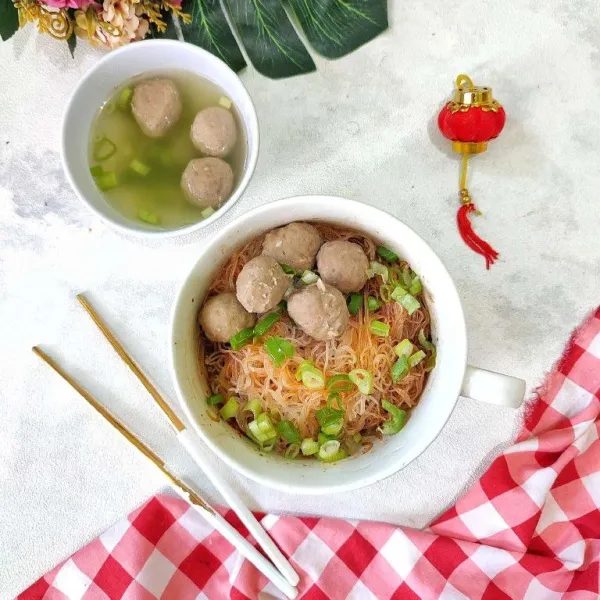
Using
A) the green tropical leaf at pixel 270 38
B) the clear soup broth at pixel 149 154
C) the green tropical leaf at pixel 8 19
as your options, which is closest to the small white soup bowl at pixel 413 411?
the clear soup broth at pixel 149 154

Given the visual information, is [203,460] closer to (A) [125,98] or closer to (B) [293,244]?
(B) [293,244]

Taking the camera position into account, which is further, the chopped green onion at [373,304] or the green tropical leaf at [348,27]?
the green tropical leaf at [348,27]

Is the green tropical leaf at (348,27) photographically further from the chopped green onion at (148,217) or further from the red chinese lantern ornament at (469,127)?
the chopped green onion at (148,217)

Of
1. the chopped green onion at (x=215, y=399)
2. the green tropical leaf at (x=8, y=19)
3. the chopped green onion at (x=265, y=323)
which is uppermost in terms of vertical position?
the green tropical leaf at (x=8, y=19)

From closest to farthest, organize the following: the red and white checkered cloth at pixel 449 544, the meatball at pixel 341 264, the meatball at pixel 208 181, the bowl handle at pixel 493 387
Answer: the bowl handle at pixel 493 387 → the meatball at pixel 341 264 → the meatball at pixel 208 181 → the red and white checkered cloth at pixel 449 544

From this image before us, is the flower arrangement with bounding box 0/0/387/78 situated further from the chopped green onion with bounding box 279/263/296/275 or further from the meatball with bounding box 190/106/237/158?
the chopped green onion with bounding box 279/263/296/275

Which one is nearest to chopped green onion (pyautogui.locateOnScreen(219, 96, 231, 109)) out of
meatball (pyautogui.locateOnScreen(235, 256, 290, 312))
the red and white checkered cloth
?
meatball (pyautogui.locateOnScreen(235, 256, 290, 312))

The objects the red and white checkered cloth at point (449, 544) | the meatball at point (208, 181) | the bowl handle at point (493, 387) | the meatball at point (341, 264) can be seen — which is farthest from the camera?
the red and white checkered cloth at point (449, 544)

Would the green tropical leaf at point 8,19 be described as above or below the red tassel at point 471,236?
→ above
